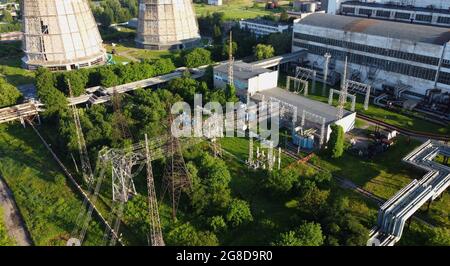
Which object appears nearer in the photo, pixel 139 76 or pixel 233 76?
pixel 233 76

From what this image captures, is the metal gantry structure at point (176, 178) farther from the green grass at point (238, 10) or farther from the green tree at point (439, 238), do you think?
the green grass at point (238, 10)

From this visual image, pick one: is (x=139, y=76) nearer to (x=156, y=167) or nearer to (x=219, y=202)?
(x=156, y=167)

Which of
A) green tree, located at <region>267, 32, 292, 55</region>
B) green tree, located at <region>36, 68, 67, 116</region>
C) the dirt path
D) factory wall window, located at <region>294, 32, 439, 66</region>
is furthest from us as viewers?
green tree, located at <region>267, 32, 292, 55</region>

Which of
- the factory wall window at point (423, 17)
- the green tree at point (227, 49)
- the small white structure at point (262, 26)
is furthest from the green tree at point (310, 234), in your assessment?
the small white structure at point (262, 26)

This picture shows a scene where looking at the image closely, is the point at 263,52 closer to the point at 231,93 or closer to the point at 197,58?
the point at 197,58

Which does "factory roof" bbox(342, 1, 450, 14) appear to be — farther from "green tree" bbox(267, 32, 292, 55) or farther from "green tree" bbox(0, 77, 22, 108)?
"green tree" bbox(0, 77, 22, 108)

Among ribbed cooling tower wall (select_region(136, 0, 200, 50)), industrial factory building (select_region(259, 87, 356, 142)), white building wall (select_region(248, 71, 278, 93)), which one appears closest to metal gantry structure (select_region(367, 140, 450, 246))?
industrial factory building (select_region(259, 87, 356, 142))
